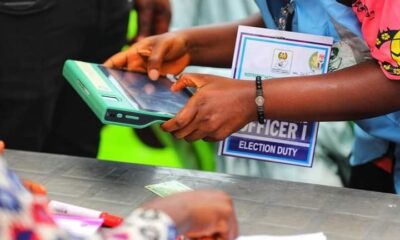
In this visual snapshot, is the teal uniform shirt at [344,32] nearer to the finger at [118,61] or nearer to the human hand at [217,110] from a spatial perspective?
the human hand at [217,110]

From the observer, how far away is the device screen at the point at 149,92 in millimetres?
1737

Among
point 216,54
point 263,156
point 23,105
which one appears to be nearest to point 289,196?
point 263,156

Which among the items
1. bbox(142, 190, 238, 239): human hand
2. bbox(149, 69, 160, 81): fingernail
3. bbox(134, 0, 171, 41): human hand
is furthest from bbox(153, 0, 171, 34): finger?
bbox(142, 190, 238, 239): human hand

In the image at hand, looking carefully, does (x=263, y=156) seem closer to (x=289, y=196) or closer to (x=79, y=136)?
(x=289, y=196)

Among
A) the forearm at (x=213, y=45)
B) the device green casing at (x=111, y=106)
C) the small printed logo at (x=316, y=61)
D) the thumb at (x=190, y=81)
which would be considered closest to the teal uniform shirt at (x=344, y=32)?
the small printed logo at (x=316, y=61)

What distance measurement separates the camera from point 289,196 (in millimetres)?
1722

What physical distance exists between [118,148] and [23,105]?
78 cm

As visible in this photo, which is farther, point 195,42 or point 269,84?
point 195,42

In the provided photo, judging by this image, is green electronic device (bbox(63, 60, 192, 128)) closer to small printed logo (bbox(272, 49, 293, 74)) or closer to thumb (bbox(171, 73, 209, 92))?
thumb (bbox(171, 73, 209, 92))

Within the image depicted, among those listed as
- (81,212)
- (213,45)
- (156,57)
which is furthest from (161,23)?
(81,212)

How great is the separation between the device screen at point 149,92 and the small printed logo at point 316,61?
268mm

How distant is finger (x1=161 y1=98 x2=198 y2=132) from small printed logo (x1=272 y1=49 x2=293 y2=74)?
0.73 ft

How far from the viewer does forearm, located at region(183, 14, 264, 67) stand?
2086mm

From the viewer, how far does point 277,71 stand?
1.84 metres
